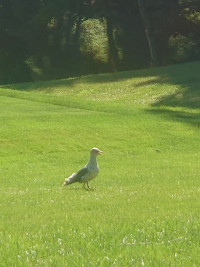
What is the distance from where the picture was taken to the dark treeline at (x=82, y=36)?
54219mm

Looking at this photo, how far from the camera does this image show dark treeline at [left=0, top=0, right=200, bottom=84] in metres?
54.2

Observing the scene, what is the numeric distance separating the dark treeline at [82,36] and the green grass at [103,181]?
15.0 m

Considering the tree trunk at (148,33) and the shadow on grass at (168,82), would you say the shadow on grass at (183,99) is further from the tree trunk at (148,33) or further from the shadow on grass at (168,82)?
the tree trunk at (148,33)

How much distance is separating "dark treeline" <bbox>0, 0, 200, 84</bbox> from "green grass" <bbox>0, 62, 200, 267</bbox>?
15034mm

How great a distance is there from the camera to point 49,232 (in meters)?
8.08

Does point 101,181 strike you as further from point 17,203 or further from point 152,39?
point 152,39

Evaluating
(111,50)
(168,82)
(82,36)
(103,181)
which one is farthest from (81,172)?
(82,36)

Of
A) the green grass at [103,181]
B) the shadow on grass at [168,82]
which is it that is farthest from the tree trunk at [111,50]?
the green grass at [103,181]

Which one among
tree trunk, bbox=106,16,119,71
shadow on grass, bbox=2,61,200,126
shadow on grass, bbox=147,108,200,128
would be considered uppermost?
tree trunk, bbox=106,16,119,71

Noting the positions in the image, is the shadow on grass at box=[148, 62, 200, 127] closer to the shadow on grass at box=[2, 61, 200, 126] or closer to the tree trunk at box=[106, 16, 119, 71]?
the shadow on grass at box=[2, 61, 200, 126]

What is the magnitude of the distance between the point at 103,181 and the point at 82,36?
153 feet

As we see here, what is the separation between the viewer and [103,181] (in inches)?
598

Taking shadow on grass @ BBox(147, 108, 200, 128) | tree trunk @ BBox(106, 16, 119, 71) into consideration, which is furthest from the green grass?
tree trunk @ BBox(106, 16, 119, 71)

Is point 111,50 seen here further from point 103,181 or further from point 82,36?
point 103,181
